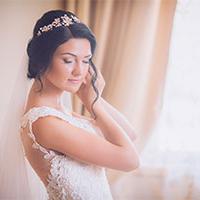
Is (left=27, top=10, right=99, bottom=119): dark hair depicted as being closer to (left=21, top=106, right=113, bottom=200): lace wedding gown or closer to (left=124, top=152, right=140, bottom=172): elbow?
(left=21, top=106, right=113, bottom=200): lace wedding gown

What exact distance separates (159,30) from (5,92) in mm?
513

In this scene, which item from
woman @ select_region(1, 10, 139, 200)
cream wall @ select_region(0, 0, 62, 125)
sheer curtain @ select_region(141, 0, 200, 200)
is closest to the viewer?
woman @ select_region(1, 10, 139, 200)

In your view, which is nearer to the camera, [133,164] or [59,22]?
[59,22]

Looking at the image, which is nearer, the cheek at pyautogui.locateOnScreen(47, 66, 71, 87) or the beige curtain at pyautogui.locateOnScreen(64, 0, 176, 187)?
the cheek at pyautogui.locateOnScreen(47, 66, 71, 87)

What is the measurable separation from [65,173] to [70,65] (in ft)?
0.96

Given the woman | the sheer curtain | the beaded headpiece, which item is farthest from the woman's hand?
the sheer curtain

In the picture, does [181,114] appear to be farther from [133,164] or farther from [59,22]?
[59,22]

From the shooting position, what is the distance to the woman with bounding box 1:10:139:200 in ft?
3.15

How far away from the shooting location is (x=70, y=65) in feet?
3.31

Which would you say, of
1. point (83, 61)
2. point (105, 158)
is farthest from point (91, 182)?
point (83, 61)

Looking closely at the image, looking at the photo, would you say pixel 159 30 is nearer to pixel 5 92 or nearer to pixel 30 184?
pixel 5 92

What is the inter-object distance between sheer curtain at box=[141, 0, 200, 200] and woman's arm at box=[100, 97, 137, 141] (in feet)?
0.30

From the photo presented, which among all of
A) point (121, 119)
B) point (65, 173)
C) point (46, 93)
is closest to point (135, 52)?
point (121, 119)

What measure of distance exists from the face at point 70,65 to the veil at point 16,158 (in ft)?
0.29
